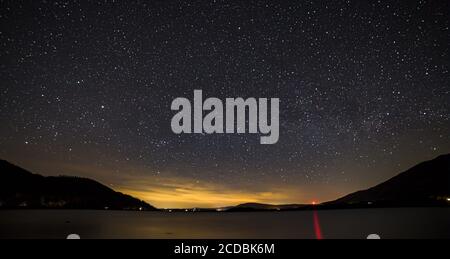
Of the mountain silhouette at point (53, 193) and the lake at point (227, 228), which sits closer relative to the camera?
the lake at point (227, 228)

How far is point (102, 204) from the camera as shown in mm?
173250

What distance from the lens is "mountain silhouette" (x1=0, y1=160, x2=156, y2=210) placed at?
17088 centimetres

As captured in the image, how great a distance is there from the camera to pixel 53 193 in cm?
17375

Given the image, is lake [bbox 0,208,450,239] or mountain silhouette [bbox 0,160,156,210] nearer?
lake [bbox 0,208,450,239]

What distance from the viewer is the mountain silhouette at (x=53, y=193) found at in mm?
170875

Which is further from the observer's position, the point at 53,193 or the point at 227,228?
the point at 53,193
